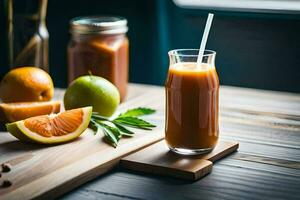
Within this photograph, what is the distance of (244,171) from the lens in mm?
1303

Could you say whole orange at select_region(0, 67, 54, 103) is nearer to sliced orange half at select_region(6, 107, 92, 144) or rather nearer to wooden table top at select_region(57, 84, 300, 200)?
sliced orange half at select_region(6, 107, 92, 144)

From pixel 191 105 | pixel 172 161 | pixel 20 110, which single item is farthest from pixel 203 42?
pixel 20 110

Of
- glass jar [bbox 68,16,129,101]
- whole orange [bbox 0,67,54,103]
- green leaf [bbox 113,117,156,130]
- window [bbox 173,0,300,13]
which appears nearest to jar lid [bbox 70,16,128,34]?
glass jar [bbox 68,16,129,101]

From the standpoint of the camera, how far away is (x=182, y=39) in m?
2.28

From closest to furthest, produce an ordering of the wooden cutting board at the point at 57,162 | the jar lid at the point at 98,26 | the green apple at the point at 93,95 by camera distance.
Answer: the wooden cutting board at the point at 57,162, the green apple at the point at 93,95, the jar lid at the point at 98,26

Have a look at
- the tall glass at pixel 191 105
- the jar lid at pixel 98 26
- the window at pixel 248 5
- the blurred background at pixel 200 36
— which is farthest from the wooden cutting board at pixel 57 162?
the window at pixel 248 5

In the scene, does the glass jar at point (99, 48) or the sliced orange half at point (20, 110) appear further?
the glass jar at point (99, 48)

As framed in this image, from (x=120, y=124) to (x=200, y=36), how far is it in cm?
73

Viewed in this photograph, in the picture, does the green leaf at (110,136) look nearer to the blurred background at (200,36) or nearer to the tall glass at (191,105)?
the tall glass at (191,105)

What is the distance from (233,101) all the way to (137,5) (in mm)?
584

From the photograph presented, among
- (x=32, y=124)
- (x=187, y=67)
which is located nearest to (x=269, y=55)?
(x=187, y=67)

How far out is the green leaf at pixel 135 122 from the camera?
1.59m

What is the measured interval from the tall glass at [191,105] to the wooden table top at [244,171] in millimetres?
68

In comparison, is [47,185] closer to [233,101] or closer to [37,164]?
[37,164]
